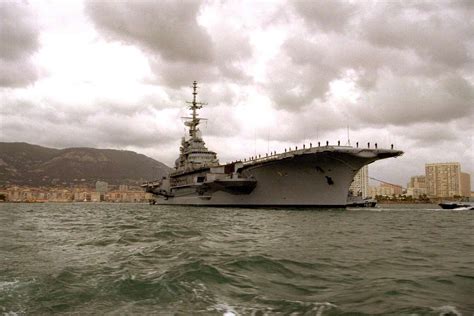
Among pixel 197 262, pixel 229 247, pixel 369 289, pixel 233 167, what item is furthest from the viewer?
pixel 233 167

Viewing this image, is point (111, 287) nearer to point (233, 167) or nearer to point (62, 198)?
point (233, 167)

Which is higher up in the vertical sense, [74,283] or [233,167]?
[233,167]

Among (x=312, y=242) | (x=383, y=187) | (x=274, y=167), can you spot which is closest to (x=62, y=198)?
(x=383, y=187)

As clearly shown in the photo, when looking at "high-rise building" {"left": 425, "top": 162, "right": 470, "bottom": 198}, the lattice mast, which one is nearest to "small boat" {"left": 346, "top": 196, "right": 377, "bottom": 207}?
the lattice mast

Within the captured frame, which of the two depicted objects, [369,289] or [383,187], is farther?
[383,187]

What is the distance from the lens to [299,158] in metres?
29.5

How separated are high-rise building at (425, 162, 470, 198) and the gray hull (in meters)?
123

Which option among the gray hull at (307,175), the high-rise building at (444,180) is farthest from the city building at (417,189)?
the gray hull at (307,175)

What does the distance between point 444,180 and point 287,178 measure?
132m

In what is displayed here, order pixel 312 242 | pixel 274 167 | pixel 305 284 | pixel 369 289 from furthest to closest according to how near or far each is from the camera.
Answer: pixel 274 167, pixel 312 242, pixel 305 284, pixel 369 289

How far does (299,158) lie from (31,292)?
24.8 m

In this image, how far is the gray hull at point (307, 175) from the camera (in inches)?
1113

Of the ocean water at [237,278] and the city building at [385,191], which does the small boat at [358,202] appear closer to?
the ocean water at [237,278]

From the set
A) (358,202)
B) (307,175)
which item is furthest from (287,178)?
(358,202)
